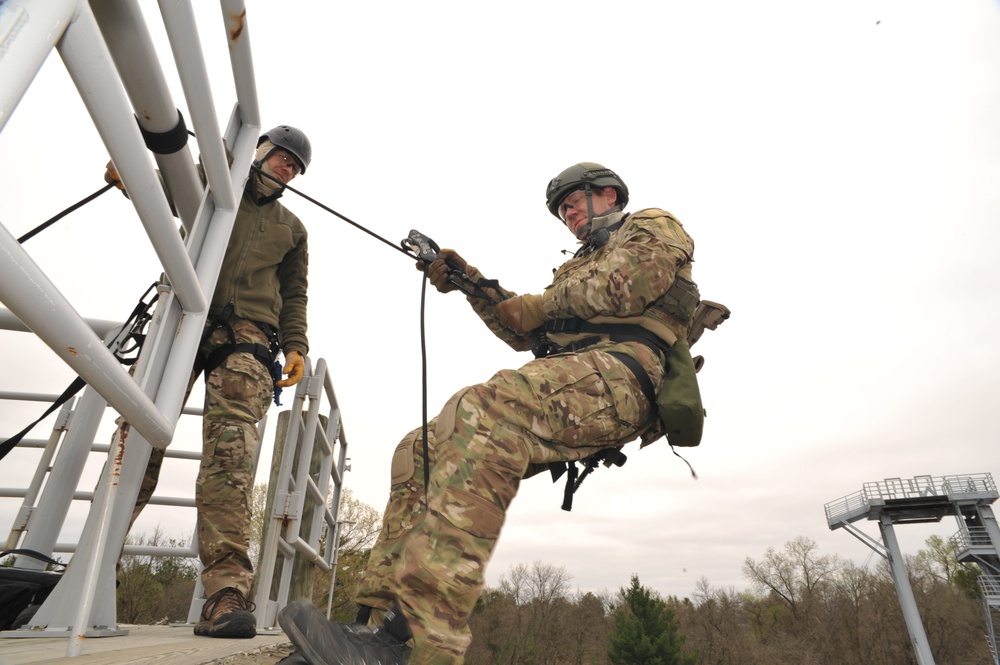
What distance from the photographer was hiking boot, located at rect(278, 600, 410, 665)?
4.63ft

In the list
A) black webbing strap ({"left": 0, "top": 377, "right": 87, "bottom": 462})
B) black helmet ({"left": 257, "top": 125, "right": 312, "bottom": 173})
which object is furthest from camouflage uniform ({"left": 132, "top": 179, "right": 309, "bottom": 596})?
black webbing strap ({"left": 0, "top": 377, "right": 87, "bottom": 462})

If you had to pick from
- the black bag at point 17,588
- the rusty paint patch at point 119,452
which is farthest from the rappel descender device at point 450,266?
the black bag at point 17,588

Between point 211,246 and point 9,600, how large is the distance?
1213mm

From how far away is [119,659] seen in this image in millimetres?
1253

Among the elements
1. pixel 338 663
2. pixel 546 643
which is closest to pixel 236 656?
pixel 338 663

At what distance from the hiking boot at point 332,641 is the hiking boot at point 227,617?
0.91 m

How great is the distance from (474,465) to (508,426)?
7.0 inches

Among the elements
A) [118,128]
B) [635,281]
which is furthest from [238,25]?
[635,281]

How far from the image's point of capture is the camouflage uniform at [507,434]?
59.6 inches

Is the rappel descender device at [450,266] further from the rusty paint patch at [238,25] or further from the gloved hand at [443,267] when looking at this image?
the rusty paint patch at [238,25]

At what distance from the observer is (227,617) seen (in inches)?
A: 88.8

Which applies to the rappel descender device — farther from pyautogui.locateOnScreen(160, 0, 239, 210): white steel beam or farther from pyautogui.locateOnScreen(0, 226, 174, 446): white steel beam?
pyautogui.locateOnScreen(0, 226, 174, 446): white steel beam

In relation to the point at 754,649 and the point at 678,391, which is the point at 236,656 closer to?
the point at 678,391

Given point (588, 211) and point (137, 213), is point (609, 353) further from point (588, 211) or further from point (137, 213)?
point (137, 213)
